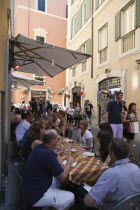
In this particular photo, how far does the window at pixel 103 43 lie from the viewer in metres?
12.4

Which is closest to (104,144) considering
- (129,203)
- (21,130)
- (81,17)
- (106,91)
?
(129,203)

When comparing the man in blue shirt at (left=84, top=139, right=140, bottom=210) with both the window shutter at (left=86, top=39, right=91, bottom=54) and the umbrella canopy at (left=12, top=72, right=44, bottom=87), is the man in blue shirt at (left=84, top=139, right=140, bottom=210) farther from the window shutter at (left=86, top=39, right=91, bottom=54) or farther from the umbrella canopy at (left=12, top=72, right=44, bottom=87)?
the window shutter at (left=86, top=39, right=91, bottom=54)

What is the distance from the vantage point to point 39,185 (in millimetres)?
2469

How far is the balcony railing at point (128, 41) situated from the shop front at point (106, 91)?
5.13 feet

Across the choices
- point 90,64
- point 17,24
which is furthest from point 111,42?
point 17,24

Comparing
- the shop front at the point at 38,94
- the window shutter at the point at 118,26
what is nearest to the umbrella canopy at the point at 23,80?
the window shutter at the point at 118,26

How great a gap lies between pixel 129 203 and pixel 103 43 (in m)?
12.0

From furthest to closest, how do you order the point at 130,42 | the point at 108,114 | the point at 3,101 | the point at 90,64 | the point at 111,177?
the point at 90,64
the point at 130,42
the point at 108,114
the point at 3,101
the point at 111,177

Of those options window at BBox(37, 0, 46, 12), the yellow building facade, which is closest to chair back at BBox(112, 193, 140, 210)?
the yellow building facade

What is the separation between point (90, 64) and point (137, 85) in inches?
229

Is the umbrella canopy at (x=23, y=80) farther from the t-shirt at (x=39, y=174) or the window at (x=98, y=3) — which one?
the window at (x=98, y=3)

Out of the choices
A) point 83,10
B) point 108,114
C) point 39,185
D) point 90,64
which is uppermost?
point 83,10

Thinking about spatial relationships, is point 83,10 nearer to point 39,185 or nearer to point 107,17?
point 107,17

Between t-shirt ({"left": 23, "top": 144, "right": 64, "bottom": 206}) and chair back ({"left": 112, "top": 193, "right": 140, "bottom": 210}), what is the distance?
91cm
